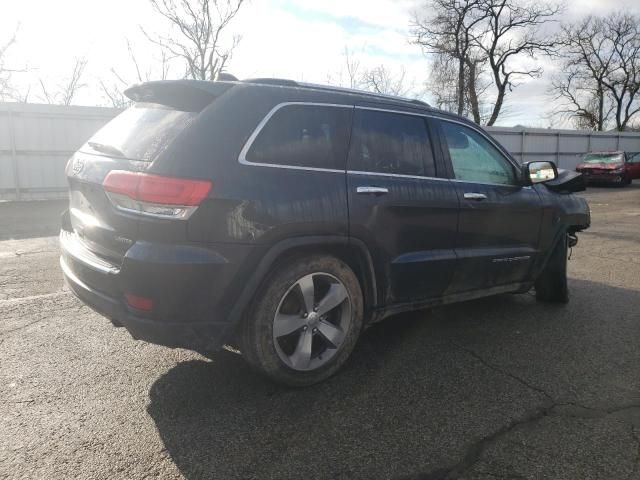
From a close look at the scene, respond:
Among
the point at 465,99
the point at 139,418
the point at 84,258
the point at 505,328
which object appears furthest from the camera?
the point at 465,99

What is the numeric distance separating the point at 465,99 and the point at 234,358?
104 feet

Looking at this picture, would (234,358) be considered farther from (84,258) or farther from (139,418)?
(84,258)

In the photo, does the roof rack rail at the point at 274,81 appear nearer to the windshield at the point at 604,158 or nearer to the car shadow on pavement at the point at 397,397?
the car shadow on pavement at the point at 397,397

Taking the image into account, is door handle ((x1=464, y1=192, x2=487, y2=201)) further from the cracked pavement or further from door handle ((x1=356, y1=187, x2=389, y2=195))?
the cracked pavement

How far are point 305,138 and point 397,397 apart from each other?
1631 millimetres

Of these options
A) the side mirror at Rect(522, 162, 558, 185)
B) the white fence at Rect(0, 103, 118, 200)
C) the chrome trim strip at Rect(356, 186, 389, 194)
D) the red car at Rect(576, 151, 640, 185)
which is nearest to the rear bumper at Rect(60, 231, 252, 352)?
the chrome trim strip at Rect(356, 186, 389, 194)

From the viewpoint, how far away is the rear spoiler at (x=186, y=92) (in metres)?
2.85

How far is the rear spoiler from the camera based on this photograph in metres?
2.85

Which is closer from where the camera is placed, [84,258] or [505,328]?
[84,258]

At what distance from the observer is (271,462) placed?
2350 mm

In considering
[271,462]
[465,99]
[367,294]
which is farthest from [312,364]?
[465,99]

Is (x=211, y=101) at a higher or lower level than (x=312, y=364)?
higher

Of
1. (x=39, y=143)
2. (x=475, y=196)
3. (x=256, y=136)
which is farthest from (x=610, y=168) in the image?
(x=256, y=136)

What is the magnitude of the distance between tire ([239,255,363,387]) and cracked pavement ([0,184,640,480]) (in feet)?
0.54
